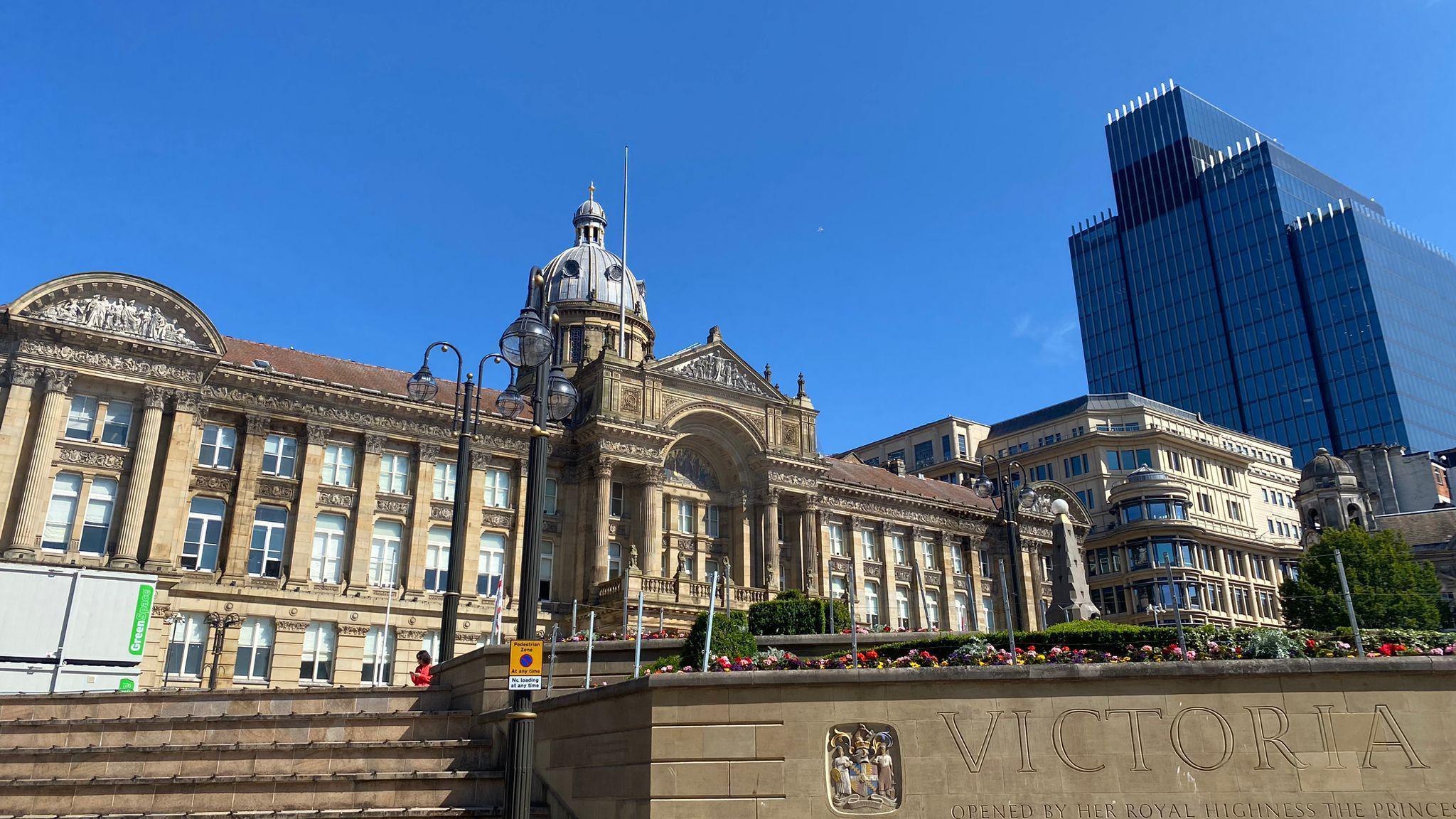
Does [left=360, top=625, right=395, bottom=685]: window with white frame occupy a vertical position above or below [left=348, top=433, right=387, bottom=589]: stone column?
below

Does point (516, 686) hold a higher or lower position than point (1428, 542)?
lower

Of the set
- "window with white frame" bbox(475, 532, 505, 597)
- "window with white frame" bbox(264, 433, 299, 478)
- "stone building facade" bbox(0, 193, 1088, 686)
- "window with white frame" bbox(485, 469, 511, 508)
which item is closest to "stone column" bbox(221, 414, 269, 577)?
"stone building facade" bbox(0, 193, 1088, 686)

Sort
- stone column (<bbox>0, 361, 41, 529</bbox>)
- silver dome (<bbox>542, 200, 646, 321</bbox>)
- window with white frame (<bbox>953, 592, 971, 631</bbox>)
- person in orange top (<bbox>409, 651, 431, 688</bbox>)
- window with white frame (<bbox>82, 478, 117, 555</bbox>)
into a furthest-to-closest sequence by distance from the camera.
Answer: silver dome (<bbox>542, 200, 646, 321</bbox>)
window with white frame (<bbox>953, 592, 971, 631</bbox>)
window with white frame (<bbox>82, 478, 117, 555</bbox>)
stone column (<bbox>0, 361, 41, 529</bbox>)
person in orange top (<bbox>409, 651, 431, 688</bbox>)

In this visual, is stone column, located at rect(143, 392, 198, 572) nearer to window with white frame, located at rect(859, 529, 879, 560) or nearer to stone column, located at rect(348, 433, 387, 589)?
stone column, located at rect(348, 433, 387, 589)

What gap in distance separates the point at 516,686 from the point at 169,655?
96.4 ft

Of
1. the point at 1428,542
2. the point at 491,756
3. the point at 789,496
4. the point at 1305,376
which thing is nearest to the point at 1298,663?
the point at 491,756

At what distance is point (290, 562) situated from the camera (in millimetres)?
39938

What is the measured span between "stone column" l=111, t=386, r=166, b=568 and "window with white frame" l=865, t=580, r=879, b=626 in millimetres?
36095

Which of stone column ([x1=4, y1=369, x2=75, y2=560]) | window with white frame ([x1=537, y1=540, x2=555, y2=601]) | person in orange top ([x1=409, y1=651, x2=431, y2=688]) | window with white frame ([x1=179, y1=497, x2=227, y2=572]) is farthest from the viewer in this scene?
window with white frame ([x1=537, y1=540, x2=555, y2=601])

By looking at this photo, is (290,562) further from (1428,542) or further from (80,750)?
(1428,542)

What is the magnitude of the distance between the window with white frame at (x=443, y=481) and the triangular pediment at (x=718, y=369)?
11.2 meters

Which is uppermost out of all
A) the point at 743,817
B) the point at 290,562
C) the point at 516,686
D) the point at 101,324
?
the point at 101,324

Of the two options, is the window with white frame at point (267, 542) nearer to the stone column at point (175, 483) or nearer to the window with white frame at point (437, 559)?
the stone column at point (175, 483)

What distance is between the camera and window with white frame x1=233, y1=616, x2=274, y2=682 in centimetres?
3775
